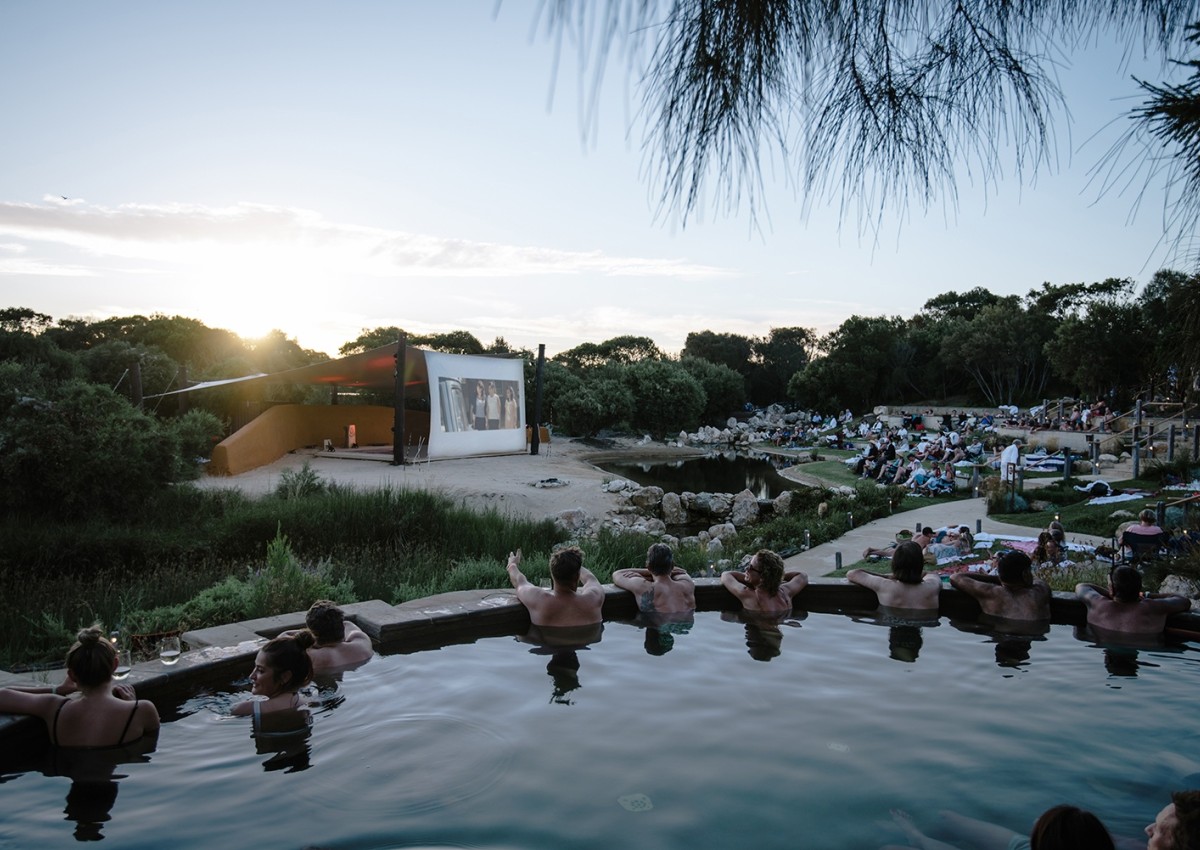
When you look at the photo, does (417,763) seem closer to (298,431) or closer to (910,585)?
(910,585)

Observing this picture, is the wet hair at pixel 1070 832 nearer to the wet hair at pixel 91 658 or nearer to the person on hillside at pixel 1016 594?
the wet hair at pixel 91 658

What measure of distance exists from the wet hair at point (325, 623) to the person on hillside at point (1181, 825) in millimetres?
4009

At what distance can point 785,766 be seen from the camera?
3.76 metres

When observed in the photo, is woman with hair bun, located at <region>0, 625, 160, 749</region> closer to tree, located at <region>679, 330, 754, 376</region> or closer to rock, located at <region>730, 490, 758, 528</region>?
rock, located at <region>730, 490, 758, 528</region>

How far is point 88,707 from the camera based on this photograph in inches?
143

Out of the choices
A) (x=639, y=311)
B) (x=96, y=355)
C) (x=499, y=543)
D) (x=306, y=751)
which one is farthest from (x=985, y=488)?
(x=96, y=355)

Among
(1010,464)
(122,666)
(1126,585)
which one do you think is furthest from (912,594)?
(1010,464)

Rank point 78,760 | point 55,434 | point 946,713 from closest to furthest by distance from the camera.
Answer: point 78,760 → point 946,713 → point 55,434

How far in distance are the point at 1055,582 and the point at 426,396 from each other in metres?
22.1

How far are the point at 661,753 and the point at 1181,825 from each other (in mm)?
2201

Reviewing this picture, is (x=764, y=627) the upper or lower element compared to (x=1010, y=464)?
lower

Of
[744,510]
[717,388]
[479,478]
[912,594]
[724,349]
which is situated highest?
[724,349]

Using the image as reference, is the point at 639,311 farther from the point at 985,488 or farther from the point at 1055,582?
the point at 985,488

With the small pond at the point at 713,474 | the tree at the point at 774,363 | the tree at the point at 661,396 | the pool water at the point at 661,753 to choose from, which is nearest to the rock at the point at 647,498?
the small pond at the point at 713,474
